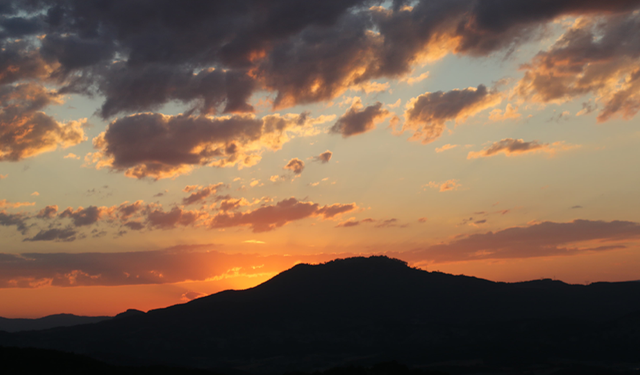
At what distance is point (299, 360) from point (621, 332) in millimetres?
117631

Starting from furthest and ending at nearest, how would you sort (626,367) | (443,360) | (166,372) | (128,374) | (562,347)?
(562,347) → (443,360) → (626,367) → (166,372) → (128,374)

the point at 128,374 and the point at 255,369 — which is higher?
the point at 128,374

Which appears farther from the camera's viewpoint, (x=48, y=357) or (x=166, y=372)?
(x=166, y=372)

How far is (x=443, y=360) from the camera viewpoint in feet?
575

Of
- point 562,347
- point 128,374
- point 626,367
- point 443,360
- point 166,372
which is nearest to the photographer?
point 128,374

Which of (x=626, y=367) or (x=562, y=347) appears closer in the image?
(x=626, y=367)

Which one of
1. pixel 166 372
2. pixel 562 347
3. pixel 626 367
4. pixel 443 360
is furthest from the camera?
pixel 562 347

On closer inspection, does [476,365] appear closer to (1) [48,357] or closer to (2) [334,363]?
(2) [334,363]

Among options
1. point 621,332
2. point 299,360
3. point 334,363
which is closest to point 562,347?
point 621,332

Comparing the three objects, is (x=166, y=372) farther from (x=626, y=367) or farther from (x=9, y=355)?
(x=626, y=367)

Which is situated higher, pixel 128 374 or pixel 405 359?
pixel 128 374

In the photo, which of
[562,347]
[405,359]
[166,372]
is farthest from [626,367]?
[166,372]

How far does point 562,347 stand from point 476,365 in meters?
45.1

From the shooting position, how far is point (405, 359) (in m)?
184
